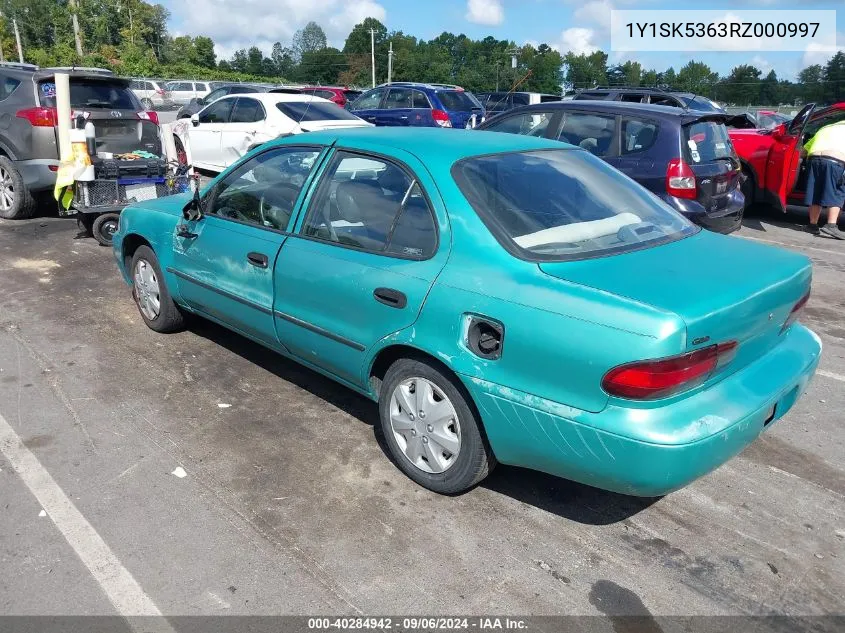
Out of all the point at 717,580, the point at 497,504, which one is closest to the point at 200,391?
the point at 497,504

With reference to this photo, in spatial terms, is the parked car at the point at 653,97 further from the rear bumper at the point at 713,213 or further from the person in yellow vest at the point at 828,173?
the rear bumper at the point at 713,213

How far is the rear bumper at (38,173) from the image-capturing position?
8328 millimetres

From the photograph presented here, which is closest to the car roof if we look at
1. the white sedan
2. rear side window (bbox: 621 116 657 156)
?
rear side window (bbox: 621 116 657 156)

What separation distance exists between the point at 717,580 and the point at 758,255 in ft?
4.83

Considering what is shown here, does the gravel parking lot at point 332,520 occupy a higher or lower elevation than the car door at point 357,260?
lower

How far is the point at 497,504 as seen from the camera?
11.0 ft

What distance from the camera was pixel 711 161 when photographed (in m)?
7.39

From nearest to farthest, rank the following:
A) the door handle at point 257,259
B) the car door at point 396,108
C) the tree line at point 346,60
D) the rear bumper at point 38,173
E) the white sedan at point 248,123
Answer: the door handle at point 257,259, the rear bumper at point 38,173, the white sedan at point 248,123, the car door at point 396,108, the tree line at point 346,60

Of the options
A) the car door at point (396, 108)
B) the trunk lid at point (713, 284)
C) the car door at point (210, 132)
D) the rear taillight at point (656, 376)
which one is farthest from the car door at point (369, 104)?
the rear taillight at point (656, 376)

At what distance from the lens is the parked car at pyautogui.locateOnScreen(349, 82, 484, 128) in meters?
16.0

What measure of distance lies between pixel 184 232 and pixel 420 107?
12414 mm

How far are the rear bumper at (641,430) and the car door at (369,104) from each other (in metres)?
14.6

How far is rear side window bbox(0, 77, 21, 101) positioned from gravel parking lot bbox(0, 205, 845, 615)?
5280 mm

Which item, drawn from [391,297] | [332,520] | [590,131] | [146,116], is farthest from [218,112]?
[332,520]
